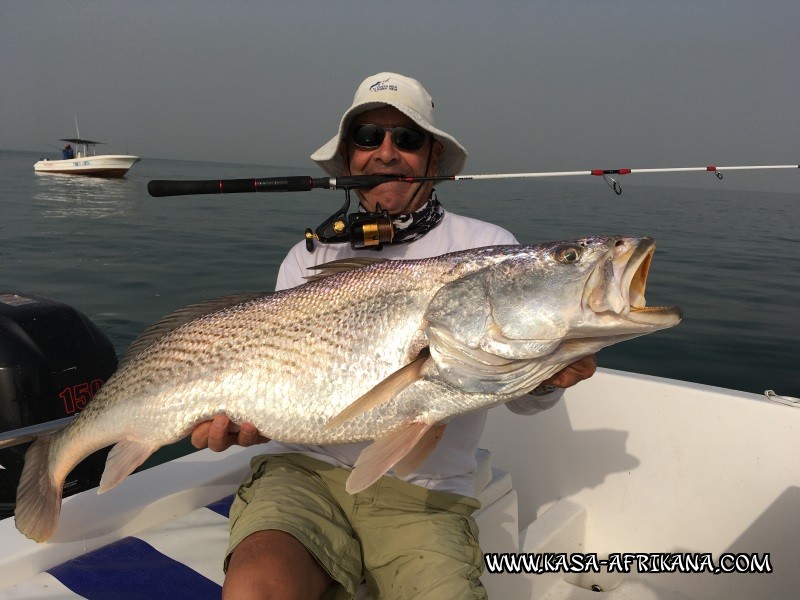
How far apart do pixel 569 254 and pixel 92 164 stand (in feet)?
173

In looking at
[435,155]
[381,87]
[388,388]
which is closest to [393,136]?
[381,87]

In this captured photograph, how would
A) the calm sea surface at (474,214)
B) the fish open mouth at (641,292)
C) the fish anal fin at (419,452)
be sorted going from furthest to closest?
1. the calm sea surface at (474,214)
2. the fish anal fin at (419,452)
3. the fish open mouth at (641,292)

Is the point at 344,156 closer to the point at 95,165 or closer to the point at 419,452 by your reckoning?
the point at 419,452

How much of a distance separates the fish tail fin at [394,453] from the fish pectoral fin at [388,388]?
5.4 inches

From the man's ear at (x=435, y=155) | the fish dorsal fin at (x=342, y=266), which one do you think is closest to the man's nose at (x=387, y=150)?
the man's ear at (x=435, y=155)

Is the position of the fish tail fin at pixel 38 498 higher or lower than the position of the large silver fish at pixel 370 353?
lower

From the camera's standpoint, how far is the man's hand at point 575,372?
228 centimetres

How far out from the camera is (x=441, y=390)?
2133 millimetres

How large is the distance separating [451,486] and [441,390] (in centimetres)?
84

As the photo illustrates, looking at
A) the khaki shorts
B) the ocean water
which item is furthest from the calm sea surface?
the khaki shorts

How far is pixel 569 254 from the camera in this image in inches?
79.5

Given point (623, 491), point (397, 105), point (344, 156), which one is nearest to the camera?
point (397, 105)

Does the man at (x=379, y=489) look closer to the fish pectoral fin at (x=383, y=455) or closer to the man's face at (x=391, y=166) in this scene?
the man's face at (x=391, y=166)

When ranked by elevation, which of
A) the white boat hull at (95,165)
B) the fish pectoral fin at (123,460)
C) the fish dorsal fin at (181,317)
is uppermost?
the white boat hull at (95,165)
